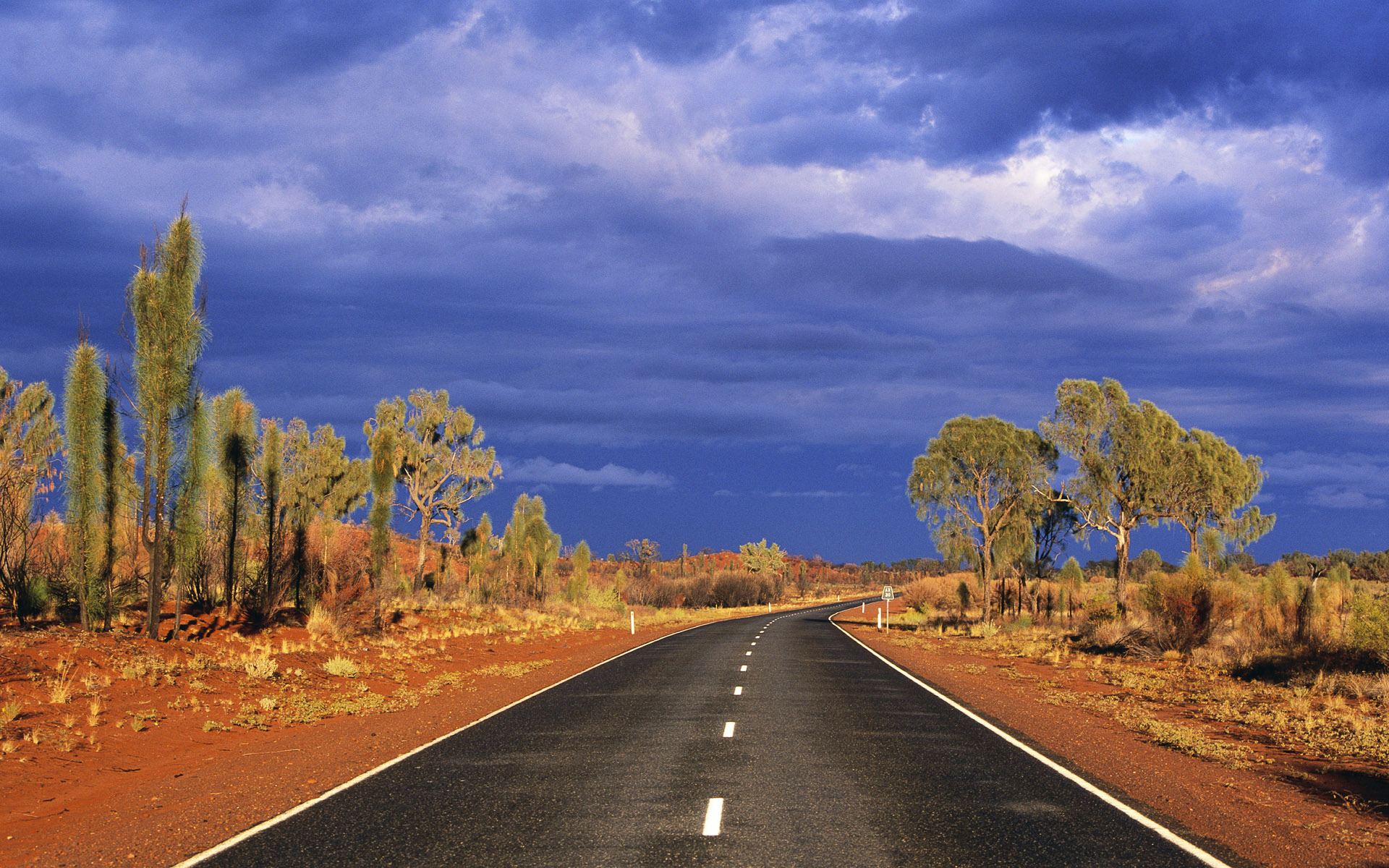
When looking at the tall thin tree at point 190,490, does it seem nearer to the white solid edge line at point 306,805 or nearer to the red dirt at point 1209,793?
the white solid edge line at point 306,805

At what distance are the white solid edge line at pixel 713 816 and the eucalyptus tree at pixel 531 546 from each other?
159 feet

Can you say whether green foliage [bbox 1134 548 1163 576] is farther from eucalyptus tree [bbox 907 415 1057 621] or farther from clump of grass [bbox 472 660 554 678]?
clump of grass [bbox 472 660 554 678]

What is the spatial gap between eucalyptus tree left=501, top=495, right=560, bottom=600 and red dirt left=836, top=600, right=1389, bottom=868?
134ft

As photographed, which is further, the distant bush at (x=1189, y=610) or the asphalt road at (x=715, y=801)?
the distant bush at (x=1189, y=610)

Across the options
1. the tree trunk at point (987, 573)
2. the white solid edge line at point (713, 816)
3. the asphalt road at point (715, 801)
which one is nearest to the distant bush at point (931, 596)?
the tree trunk at point (987, 573)

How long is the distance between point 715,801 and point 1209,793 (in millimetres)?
5457

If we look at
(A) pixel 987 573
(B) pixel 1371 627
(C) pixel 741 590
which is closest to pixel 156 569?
(B) pixel 1371 627

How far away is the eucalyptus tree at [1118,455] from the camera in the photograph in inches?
1674

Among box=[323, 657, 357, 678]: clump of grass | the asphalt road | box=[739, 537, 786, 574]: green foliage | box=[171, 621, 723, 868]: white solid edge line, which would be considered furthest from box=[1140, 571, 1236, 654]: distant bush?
box=[739, 537, 786, 574]: green foliage

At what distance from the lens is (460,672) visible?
24594mm

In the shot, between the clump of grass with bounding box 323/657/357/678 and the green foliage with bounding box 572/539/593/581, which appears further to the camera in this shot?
the green foliage with bounding box 572/539/593/581

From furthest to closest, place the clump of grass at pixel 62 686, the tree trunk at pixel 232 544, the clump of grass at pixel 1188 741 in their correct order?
the tree trunk at pixel 232 544, the clump of grass at pixel 62 686, the clump of grass at pixel 1188 741

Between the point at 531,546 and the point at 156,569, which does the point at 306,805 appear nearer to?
the point at 156,569

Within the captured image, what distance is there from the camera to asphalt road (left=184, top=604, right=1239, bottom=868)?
7.09 meters
